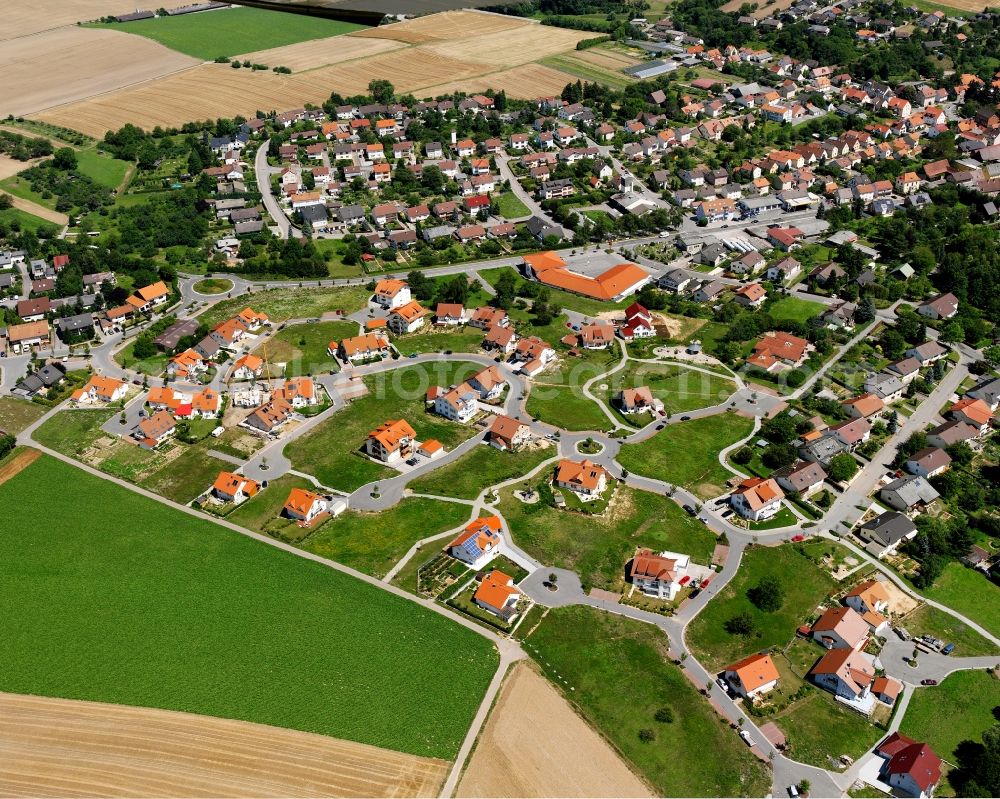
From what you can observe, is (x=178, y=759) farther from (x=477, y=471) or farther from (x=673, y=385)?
(x=673, y=385)

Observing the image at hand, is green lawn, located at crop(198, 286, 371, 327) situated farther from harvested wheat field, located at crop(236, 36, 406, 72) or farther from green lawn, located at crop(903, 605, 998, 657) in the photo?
harvested wheat field, located at crop(236, 36, 406, 72)

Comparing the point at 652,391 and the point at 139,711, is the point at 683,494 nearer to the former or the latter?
the point at 652,391

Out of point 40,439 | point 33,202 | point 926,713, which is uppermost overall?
point 33,202

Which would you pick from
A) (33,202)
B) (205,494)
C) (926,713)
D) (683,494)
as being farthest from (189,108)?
(926,713)

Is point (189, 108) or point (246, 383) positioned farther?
point (189, 108)

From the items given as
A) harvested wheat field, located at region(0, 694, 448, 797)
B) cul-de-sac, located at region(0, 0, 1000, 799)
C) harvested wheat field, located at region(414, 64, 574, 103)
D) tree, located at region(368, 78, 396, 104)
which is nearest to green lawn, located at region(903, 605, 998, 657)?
cul-de-sac, located at region(0, 0, 1000, 799)
